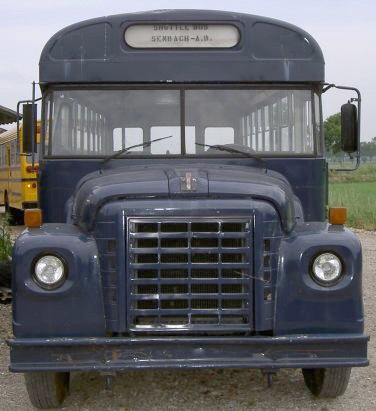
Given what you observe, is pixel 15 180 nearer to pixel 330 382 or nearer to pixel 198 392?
pixel 198 392

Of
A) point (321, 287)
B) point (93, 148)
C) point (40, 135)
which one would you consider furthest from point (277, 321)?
point (40, 135)

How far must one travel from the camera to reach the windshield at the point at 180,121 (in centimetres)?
570

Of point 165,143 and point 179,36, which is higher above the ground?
point 179,36

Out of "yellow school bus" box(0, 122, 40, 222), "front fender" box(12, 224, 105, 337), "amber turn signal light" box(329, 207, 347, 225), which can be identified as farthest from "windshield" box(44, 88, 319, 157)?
"yellow school bus" box(0, 122, 40, 222)

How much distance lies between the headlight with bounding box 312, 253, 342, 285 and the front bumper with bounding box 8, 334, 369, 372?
33cm

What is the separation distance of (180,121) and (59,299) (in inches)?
68.6

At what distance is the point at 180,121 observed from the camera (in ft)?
18.7

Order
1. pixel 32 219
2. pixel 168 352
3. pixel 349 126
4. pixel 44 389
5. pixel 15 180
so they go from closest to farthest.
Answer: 1. pixel 168 352
2. pixel 32 219
3. pixel 44 389
4. pixel 349 126
5. pixel 15 180

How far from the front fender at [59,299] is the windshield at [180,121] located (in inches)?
53.6

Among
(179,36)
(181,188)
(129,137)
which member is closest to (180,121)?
(129,137)

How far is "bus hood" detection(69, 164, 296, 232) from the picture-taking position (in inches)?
183

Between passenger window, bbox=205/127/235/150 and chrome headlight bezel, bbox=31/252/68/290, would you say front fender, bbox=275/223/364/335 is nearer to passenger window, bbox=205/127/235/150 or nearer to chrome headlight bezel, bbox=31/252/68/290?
chrome headlight bezel, bbox=31/252/68/290

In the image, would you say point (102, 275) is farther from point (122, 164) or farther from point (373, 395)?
point (373, 395)

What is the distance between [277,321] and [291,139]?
1687mm
